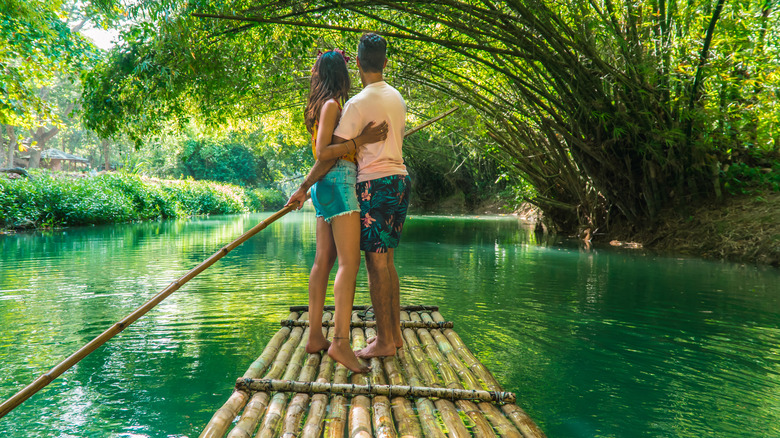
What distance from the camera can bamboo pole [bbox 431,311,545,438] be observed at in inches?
78.7

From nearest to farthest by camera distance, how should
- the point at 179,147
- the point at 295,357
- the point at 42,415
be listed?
the point at 42,415 → the point at 295,357 → the point at 179,147

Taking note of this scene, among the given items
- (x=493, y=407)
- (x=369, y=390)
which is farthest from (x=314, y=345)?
(x=493, y=407)

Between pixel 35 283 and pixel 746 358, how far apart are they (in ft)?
20.4

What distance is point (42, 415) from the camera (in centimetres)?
241

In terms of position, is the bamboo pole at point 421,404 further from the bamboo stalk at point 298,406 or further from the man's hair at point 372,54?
the man's hair at point 372,54

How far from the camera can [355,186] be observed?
2740 mm

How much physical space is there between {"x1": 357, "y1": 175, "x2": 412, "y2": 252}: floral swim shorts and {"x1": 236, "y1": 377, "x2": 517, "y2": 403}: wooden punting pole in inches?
27.1

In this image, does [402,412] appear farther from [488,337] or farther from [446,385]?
[488,337]

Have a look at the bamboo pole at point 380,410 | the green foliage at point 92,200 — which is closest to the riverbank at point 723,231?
the bamboo pole at point 380,410

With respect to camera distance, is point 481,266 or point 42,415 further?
point 481,266

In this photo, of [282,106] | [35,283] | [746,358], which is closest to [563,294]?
[746,358]

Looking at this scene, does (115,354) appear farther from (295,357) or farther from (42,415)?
(295,357)

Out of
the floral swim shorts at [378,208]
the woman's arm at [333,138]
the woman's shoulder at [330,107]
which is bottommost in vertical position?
the floral swim shorts at [378,208]

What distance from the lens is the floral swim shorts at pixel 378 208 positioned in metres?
2.71
